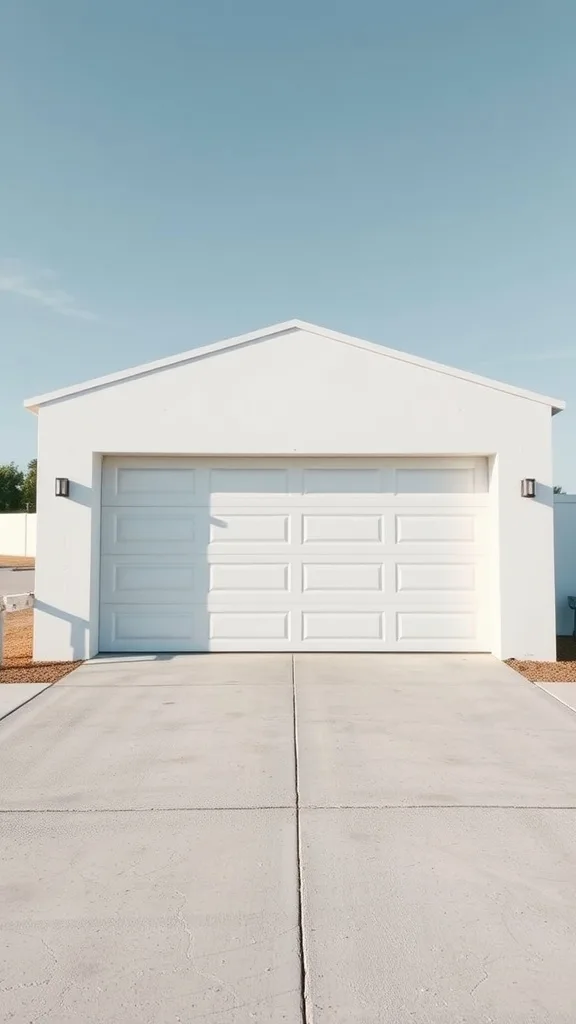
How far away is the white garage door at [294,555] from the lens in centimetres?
779

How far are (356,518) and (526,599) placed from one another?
219cm

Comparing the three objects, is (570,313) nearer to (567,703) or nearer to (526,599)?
(526,599)

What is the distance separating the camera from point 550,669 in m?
7.13

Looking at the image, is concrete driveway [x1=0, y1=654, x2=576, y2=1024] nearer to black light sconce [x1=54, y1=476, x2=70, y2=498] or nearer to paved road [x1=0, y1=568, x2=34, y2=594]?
black light sconce [x1=54, y1=476, x2=70, y2=498]

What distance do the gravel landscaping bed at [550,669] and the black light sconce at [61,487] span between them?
546 cm

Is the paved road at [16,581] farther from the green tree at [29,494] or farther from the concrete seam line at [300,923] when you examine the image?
the green tree at [29,494]

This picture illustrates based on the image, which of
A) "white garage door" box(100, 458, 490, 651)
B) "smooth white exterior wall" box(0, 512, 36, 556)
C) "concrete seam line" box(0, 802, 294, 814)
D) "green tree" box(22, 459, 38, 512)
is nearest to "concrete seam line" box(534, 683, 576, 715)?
"white garage door" box(100, 458, 490, 651)

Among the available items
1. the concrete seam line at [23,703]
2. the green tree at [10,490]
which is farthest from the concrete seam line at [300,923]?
the green tree at [10,490]

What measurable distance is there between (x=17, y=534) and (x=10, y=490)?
12592 mm

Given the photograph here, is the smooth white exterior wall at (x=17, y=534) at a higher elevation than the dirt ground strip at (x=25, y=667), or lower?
higher

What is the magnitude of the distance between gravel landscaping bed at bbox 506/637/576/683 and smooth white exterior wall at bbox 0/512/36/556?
86.6 ft

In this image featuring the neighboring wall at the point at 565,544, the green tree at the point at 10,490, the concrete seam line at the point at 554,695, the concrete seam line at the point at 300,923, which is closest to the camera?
the concrete seam line at the point at 300,923

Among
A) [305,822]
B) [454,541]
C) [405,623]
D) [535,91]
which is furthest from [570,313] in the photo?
[305,822]

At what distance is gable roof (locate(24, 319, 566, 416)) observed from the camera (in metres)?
7.55
